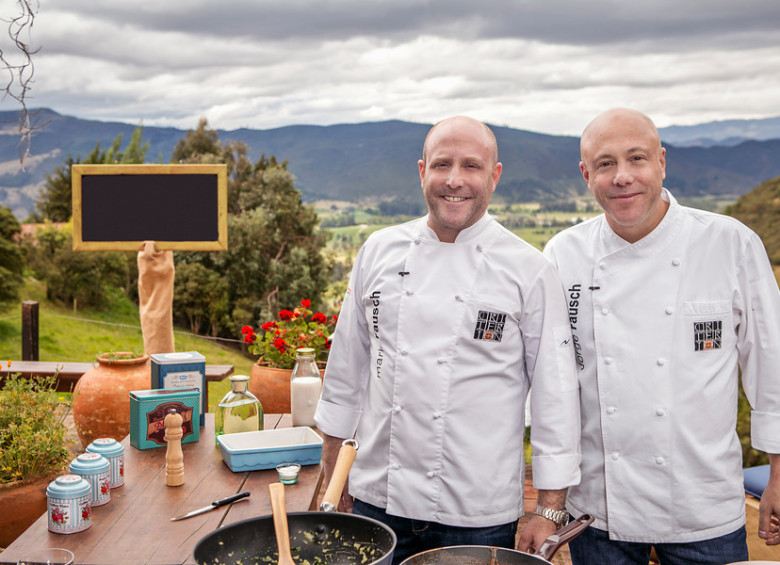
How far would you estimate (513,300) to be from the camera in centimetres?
186

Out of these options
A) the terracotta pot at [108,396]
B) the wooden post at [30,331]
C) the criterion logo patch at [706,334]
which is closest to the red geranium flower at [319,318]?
the terracotta pot at [108,396]

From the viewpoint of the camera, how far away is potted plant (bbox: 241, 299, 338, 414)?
325 cm

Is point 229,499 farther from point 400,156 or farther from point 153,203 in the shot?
point 400,156

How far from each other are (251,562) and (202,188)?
8.46 ft

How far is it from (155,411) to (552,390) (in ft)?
4.57

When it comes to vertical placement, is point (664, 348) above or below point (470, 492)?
above

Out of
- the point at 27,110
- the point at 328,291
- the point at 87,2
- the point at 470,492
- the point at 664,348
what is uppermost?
the point at 87,2

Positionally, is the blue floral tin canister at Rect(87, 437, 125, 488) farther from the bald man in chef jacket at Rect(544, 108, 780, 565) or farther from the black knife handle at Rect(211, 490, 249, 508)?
the bald man in chef jacket at Rect(544, 108, 780, 565)

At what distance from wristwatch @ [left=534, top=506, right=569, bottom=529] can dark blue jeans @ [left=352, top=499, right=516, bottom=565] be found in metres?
0.13

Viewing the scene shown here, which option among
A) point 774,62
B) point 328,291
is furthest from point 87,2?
point 774,62

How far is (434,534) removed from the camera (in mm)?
1875

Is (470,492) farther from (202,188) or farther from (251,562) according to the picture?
(202,188)

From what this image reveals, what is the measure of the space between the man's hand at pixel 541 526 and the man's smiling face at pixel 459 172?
0.72 m

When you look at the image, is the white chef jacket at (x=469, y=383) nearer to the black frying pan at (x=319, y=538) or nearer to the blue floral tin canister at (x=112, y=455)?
the black frying pan at (x=319, y=538)
